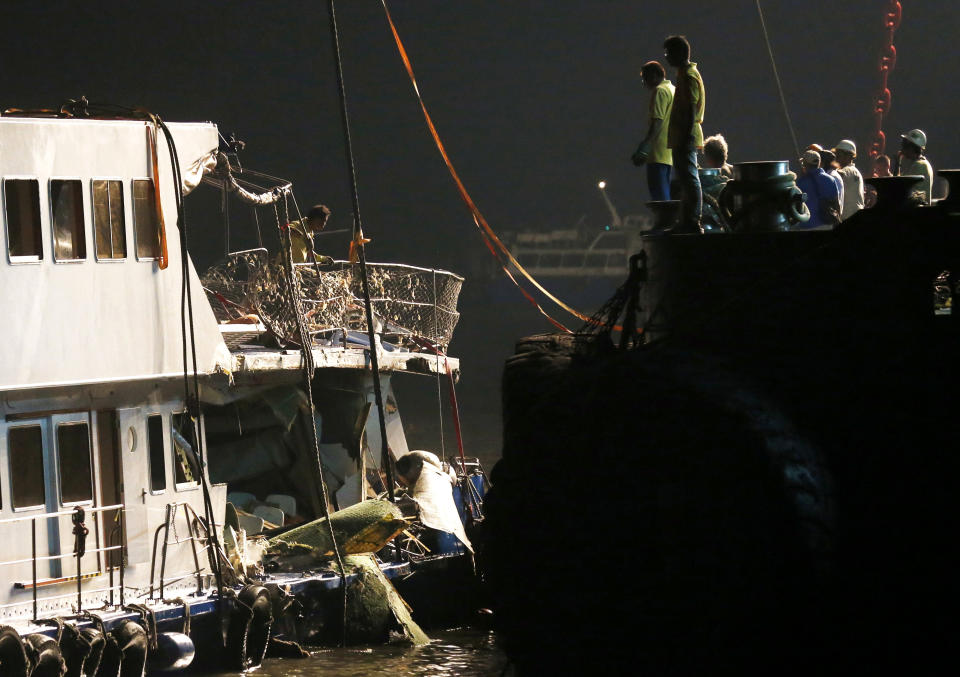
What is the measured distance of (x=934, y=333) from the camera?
652 cm

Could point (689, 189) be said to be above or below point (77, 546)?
above

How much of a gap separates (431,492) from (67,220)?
5.68 m

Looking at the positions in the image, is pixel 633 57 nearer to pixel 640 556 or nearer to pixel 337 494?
pixel 337 494

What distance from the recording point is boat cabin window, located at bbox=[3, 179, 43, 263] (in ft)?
43.9

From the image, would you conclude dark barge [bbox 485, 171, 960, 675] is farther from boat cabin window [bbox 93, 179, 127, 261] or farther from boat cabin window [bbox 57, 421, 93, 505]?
boat cabin window [bbox 93, 179, 127, 261]

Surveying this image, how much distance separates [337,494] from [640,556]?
11.9 meters

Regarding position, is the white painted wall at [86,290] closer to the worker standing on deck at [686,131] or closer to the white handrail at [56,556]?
the white handrail at [56,556]

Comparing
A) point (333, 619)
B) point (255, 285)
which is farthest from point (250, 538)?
point (255, 285)

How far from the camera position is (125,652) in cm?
1323

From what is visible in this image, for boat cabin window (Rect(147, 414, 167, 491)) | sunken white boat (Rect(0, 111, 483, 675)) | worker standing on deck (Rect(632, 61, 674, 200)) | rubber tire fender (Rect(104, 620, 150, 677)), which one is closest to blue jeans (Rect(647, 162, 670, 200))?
worker standing on deck (Rect(632, 61, 674, 200))

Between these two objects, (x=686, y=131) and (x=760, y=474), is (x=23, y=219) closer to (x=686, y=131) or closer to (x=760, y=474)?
(x=686, y=131)

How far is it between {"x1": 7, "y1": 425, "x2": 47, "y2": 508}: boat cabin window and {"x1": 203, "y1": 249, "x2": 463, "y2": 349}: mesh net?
3.64 metres

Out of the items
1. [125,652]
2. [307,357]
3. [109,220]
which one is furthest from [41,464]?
[307,357]

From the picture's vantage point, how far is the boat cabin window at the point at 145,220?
47.2 ft
